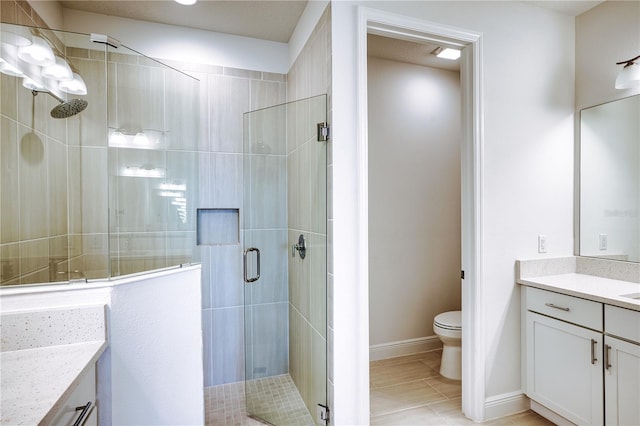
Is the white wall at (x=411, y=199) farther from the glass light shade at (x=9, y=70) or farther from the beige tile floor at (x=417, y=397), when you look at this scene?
the glass light shade at (x=9, y=70)

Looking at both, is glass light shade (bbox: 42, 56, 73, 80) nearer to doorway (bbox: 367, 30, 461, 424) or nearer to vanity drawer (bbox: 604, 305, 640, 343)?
doorway (bbox: 367, 30, 461, 424)

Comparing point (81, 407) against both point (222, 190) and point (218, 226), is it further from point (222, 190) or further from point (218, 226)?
point (222, 190)

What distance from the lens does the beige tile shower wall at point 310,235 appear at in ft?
6.04

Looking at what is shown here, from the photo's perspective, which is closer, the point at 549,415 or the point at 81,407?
the point at 81,407

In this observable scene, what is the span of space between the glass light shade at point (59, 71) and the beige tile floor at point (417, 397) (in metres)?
2.52

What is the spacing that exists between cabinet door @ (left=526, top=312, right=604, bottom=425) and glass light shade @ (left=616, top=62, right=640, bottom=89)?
Result: 1.47m

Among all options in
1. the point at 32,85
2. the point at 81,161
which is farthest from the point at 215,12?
the point at 81,161

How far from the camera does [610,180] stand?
85.5 inches

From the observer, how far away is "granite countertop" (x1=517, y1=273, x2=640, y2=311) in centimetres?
165

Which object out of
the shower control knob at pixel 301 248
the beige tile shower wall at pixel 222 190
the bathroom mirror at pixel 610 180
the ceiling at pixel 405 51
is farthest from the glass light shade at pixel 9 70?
the bathroom mirror at pixel 610 180

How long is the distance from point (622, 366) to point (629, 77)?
1623 mm

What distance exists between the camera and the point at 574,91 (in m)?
2.33

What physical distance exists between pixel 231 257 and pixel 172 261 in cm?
87

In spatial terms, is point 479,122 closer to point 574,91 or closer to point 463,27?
point 463,27
